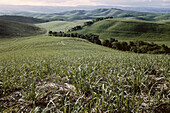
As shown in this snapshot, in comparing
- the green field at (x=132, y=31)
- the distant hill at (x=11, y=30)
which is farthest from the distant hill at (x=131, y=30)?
the distant hill at (x=11, y=30)

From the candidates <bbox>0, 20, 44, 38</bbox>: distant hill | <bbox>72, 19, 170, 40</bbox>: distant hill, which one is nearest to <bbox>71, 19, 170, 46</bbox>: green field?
<bbox>72, 19, 170, 40</bbox>: distant hill

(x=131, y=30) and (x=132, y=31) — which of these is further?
(x=131, y=30)

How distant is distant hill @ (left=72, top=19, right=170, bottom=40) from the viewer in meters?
107

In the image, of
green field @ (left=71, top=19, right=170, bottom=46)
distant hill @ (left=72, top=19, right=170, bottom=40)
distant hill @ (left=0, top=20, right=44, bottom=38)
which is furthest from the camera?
distant hill @ (left=72, top=19, right=170, bottom=40)

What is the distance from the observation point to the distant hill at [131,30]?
107000 mm

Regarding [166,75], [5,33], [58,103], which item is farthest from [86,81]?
[5,33]

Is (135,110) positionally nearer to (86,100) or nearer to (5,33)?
(86,100)

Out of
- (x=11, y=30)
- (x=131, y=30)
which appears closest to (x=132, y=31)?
(x=131, y=30)

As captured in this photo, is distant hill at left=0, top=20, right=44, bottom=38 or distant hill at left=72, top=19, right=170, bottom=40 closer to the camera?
distant hill at left=0, top=20, right=44, bottom=38

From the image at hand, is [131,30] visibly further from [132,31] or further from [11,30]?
[11,30]

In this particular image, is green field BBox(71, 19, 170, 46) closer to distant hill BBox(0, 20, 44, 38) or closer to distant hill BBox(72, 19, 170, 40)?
distant hill BBox(72, 19, 170, 40)

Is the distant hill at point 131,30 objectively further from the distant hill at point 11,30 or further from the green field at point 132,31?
the distant hill at point 11,30

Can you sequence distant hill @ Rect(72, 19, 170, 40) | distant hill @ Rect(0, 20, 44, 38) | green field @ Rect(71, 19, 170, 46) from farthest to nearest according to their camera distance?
distant hill @ Rect(72, 19, 170, 40) < green field @ Rect(71, 19, 170, 46) < distant hill @ Rect(0, 20, 44, 38)

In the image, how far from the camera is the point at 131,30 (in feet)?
388
